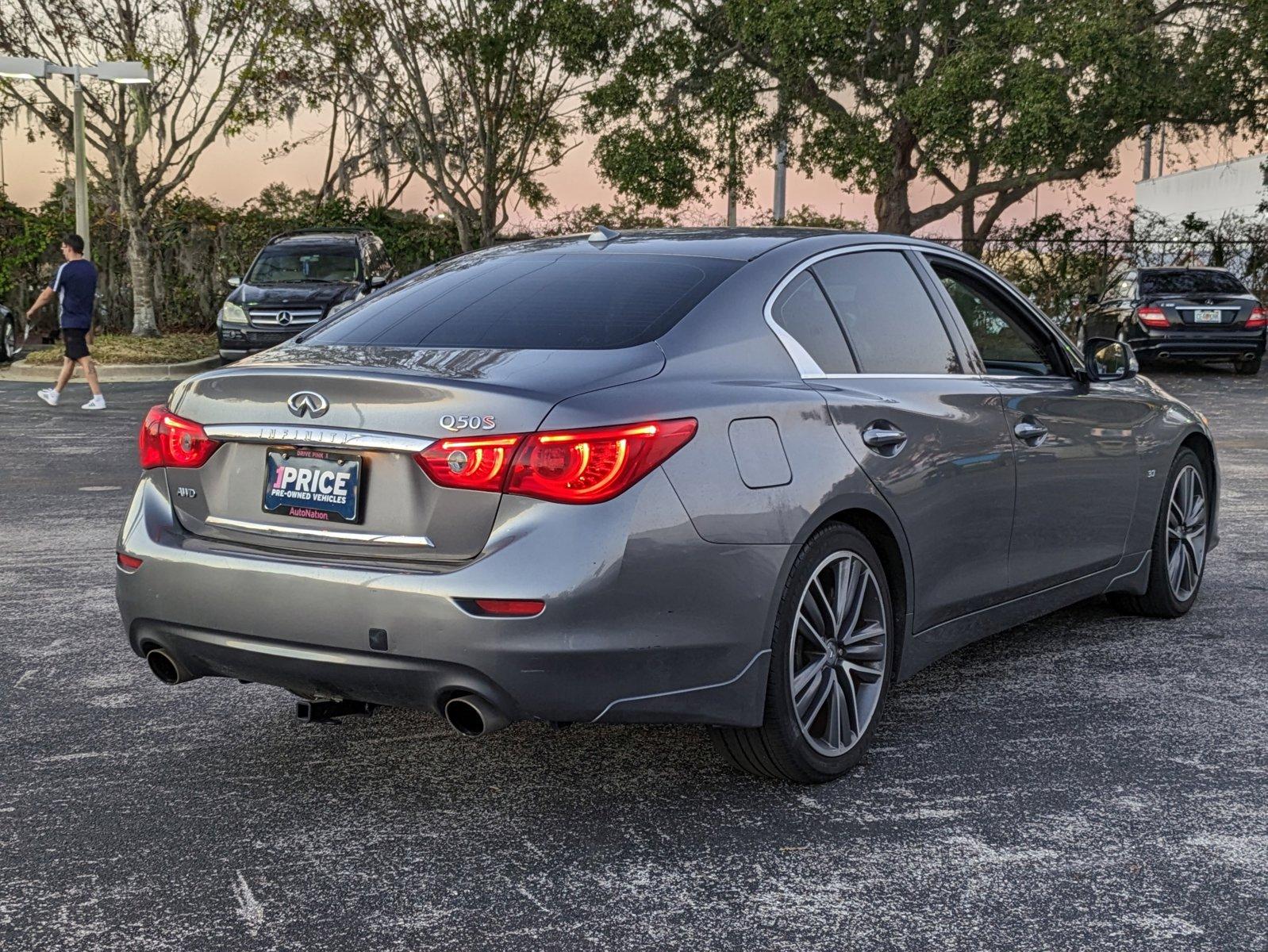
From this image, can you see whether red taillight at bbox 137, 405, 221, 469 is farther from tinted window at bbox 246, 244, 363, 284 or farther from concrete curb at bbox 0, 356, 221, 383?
tinted window at bbox 246, 244, 363, 284

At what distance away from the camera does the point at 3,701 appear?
17.3 ft

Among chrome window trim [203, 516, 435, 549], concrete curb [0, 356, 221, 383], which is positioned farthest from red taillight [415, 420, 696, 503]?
concrete curb [0, 356, 221, 383]

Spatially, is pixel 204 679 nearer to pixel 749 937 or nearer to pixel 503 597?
pixel 503 597

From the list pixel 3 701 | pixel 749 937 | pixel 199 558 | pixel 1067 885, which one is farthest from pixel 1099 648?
pixel 3 701

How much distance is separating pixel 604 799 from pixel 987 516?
166 cm

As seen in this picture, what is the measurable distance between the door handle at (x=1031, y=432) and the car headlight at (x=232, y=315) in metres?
17.8

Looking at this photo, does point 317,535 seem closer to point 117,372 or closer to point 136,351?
point 117,372

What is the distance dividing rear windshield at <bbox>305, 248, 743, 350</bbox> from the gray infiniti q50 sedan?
0.01 meters

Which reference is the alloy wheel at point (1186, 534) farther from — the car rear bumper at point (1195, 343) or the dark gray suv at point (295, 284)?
the car rear bumper at point (1195, 343)

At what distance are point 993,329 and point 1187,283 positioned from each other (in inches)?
744

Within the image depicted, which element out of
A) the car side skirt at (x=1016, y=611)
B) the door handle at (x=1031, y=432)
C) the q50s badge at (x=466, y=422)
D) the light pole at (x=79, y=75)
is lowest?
the car side skirt at (x=1016, y=611)

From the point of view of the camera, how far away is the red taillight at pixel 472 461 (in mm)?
3707

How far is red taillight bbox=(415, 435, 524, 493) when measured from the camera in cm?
371

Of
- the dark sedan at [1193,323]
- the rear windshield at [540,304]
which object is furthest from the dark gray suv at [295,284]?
the rear windshield at [540,304]
